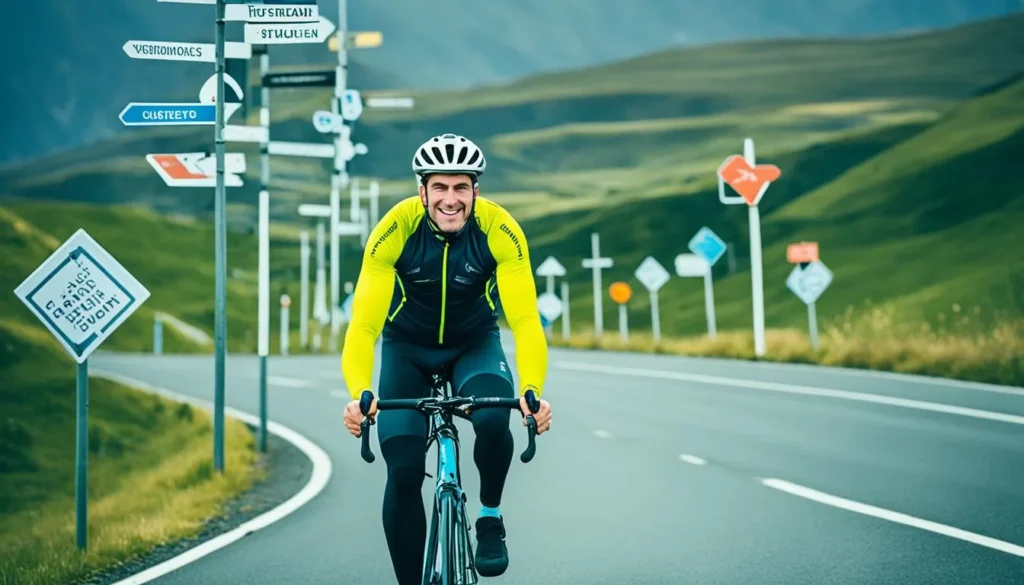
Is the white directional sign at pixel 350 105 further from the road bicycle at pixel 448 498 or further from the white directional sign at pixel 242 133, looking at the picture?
the road bicycle at pixel 448 498

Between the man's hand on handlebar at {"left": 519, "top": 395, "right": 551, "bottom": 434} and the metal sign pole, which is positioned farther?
the metal sign pole

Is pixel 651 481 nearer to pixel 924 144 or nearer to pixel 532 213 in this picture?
pixel 924 144

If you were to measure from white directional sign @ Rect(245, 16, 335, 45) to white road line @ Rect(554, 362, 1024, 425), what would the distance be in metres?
7.79

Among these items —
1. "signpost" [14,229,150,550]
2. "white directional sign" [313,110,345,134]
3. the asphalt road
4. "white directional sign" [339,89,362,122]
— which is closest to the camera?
the asphalt road

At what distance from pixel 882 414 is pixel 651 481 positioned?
497 cm

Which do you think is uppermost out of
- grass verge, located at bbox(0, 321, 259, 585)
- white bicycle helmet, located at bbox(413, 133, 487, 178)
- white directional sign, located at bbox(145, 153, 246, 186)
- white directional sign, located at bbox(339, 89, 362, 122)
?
white directional sign, located at bbox(339, 89, 362, 122)

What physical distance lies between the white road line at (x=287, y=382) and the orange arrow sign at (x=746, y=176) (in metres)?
8.75

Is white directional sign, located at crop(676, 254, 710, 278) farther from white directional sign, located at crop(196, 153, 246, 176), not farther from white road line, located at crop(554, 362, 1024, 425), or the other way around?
white directional sign, located at crop(196, 153, 246, 176)

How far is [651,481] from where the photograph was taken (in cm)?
1031

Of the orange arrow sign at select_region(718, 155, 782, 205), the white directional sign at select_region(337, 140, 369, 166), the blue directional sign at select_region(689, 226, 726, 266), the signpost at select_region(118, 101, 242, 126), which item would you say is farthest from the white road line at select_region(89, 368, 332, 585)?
the blue directional sign at select_region(689, 226, 726, 266)

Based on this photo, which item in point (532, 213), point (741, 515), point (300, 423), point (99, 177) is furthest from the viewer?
point (99, 177)

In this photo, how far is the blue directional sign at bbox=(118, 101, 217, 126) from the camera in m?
9.66

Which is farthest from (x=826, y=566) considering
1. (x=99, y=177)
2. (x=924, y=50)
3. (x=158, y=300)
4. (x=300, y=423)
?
(x=99, y=177)

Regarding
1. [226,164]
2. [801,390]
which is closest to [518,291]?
[226,164]
